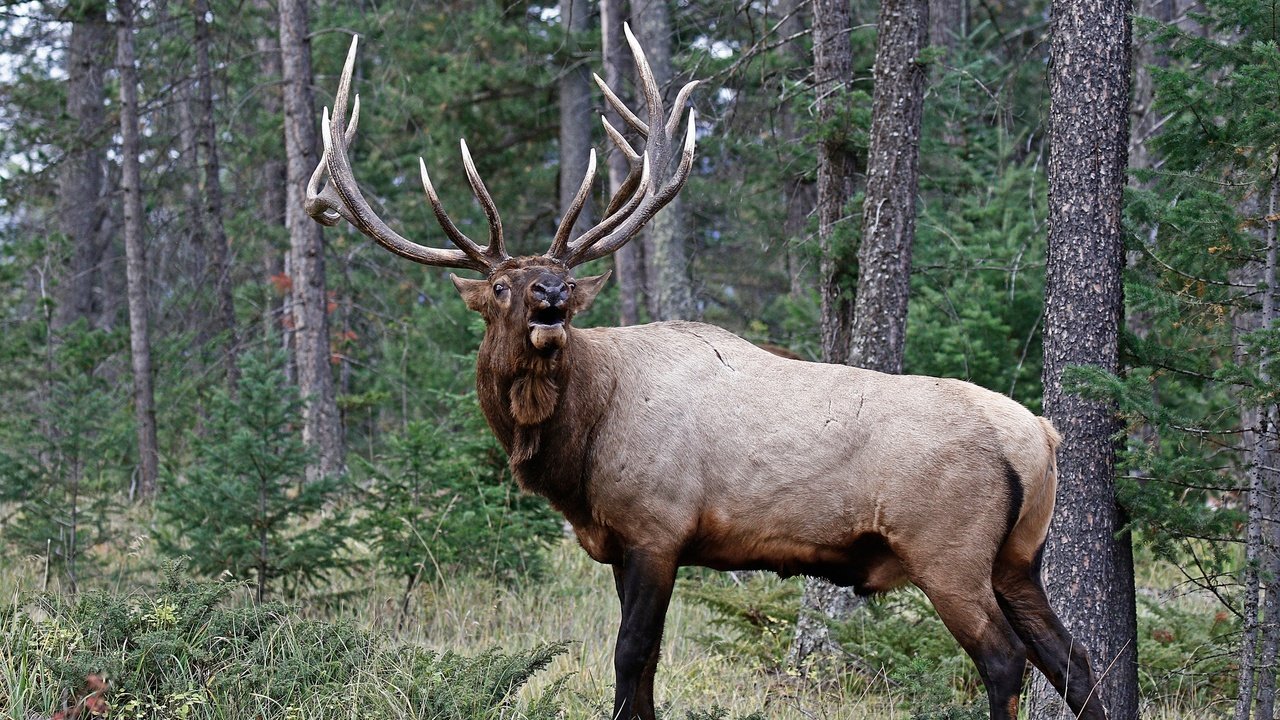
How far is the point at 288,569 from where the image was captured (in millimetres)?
8188

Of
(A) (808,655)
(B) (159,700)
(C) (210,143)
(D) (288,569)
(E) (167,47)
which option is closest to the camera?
(B) (159,700)

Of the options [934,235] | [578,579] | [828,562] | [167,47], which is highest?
[167,47]

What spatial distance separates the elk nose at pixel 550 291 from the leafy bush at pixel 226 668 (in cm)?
170

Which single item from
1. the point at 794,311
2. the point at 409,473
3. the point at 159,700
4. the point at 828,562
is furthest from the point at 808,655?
the point at 794,311

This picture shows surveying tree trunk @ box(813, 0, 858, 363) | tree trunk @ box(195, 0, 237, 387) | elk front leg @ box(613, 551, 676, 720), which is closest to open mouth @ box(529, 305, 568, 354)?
elk front leg @ box(613, 551, 676, 720)

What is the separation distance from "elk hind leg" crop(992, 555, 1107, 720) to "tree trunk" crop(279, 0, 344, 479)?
730 cm

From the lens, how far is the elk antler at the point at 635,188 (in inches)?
222

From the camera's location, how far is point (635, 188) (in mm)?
6551

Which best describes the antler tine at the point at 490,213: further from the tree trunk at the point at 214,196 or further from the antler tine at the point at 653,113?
the tree trunk at the point at 214,196

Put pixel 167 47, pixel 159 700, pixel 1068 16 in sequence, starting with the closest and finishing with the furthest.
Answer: pixel 159 700 → pixel 1068 16 → pixel 167 47

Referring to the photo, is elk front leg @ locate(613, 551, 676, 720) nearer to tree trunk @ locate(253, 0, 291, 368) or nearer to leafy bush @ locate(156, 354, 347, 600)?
leafy bush @ locate(156, 354, 347, 600)

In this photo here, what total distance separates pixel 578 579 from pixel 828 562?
4651 millimetres

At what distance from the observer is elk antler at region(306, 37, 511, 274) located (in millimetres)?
5574

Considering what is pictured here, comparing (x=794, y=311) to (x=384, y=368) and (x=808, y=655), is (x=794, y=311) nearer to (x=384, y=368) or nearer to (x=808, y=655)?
(x=808, y=655)
